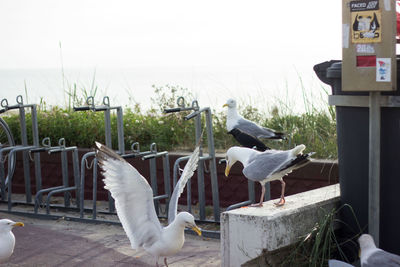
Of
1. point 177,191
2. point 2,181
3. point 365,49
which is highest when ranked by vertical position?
point 365,49

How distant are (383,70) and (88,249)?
9.58ft

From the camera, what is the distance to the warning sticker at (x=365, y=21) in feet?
12.5

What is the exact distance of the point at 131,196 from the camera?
4.43 metres

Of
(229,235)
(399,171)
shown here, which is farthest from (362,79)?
(229,235)

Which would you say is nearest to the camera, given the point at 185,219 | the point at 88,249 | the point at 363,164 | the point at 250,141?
the point at 363,164

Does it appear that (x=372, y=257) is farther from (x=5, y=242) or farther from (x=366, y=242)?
(x=5, y=242)

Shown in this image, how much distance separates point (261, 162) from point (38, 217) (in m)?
3.47

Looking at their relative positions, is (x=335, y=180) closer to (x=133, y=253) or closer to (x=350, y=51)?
(x=133, y=253)

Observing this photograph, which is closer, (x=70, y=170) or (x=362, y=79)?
(x=362, y=79)

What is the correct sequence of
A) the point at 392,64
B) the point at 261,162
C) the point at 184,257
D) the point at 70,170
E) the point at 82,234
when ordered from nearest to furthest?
the point at 392,64, the point at 261,162, the point at 184,257, the point at 82,234, the point at 70,170

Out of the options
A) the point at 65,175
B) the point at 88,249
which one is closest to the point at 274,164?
the point at 88,249

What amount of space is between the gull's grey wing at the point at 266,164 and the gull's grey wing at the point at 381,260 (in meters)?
0.91

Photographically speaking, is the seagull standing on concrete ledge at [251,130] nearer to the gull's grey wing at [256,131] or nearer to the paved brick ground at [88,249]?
the gull's grey wing at [256,131]

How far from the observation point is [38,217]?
6969mm
